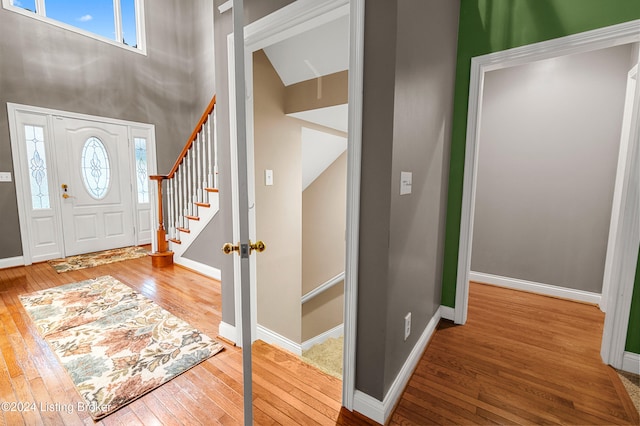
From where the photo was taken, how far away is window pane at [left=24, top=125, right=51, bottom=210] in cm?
376

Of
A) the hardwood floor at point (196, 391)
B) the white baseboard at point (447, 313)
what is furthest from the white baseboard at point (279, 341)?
the white baseboard at point (447, 313)

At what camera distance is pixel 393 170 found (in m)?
1.24

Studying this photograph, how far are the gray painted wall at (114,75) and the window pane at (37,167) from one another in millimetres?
212

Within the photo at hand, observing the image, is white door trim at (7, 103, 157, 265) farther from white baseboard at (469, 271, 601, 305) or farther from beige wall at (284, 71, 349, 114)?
white baseboard at (469, 271, 601, 305)

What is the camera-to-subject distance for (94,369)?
1.75m

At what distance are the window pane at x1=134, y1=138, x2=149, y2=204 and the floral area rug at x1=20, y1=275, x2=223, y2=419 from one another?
7.76 ft

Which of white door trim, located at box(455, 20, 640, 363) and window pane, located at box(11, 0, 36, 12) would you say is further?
window pane, located at box(11, 0, 36, 12)

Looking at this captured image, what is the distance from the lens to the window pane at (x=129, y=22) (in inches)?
183

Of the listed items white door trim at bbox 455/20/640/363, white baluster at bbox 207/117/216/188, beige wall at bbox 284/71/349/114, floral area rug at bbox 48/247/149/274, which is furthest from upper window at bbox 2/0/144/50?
white door trim at bbox 455/20/640/363

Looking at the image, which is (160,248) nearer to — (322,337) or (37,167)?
(37,167)

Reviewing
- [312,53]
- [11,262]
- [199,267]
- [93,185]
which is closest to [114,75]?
[93,185]

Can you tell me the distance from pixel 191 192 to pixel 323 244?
1.92 meters

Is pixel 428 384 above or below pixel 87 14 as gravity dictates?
below

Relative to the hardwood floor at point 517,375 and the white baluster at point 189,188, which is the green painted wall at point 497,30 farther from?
the white baluster at point 189,188
